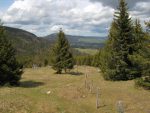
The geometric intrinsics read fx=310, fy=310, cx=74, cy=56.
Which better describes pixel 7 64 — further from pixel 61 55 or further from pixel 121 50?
pixel 61 55

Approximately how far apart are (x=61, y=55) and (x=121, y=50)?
22.2 meters

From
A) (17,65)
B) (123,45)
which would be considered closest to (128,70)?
(123,45)

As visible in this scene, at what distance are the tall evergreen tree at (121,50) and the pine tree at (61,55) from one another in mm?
18041

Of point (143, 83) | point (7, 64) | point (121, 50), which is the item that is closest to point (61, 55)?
point (121, 50)

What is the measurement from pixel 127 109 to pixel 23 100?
11.2m

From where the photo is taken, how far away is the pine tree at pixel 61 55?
6944 cm

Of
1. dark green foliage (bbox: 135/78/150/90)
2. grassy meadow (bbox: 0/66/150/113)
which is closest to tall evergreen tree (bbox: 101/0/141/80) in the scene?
grassy meadow (bbox: 0/66/150/113)

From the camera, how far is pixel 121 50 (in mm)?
50625

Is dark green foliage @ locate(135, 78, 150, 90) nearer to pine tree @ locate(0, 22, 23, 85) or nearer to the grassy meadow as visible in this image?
the grassy meadow

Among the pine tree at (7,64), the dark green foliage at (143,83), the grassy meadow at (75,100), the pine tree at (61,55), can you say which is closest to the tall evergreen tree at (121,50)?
the grassy meadow at (75,100)

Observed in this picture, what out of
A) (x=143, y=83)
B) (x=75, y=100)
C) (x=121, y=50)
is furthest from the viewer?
(x=121, y=50)

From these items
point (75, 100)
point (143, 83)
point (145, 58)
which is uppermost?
point (145, 58)

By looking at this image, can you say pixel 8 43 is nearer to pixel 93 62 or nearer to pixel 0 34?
pixel 0 34

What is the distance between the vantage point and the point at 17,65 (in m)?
47.8
